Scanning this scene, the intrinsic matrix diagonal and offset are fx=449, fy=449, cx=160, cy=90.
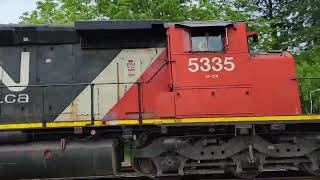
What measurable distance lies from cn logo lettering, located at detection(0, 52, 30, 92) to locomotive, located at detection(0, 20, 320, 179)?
0.07 ft

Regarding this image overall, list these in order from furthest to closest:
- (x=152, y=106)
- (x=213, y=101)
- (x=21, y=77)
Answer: (x=21, y=77), (x=152, y=106), (x=213, y=101)

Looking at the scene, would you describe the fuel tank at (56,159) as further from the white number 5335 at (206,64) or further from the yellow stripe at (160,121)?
the white number 5335 at (206,64)

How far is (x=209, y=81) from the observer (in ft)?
29.9

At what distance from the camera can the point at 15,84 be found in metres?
9.58

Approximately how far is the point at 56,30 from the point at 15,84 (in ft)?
4.78

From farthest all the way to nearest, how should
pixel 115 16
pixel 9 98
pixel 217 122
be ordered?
pixel 115 16 < pixel 9 98 < pixel 217 122

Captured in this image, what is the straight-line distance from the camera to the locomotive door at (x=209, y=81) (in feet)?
29.8

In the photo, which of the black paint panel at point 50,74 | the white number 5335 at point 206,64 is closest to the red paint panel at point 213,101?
the white number 5335 at point 206,64

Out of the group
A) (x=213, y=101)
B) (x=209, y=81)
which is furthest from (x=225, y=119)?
(x=209, y=81)

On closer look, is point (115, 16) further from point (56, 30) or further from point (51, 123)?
point (51, 123)

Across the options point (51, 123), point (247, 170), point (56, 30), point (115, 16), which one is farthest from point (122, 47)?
point (115, 16)

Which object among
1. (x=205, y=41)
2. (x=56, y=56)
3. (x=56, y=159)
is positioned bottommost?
(x=56, y=159)

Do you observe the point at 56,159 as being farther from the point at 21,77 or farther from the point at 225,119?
the point at 225,119

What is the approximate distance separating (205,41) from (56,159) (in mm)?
3820
